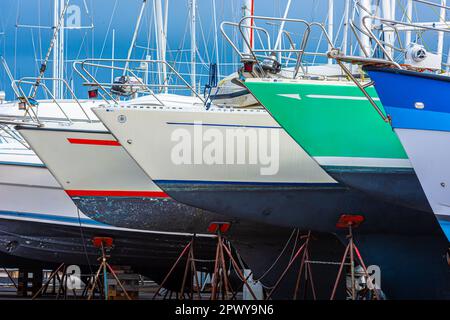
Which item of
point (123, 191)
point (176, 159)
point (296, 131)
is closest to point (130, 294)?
point (123, 191)

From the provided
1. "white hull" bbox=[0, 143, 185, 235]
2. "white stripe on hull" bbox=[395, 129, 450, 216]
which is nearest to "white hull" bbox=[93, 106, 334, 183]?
"white stripe on hull" bbox=[395, 129, 450, 216]

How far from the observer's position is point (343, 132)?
35.6 feet

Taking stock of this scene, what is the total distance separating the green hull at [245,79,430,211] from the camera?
10.8 m

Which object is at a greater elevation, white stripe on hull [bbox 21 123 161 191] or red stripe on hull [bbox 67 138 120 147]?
red stripe on hull [bbox 67 138 120 147]

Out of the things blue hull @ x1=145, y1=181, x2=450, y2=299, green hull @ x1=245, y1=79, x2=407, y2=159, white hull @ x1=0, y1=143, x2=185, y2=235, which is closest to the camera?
green hull @ x1=245, y1=79, x2=407, y2=159

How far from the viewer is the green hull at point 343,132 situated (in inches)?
424

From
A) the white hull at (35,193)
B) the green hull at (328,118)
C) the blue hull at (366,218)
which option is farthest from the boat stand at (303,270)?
the white hull at (35,193)

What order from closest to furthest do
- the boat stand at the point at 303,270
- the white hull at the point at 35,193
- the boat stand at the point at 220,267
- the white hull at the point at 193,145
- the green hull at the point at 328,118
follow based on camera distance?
1. the green hull at the point at 328,118
2. the white hull at the point at 193,145
3. the boat stand at the point at 220,267
4. the boat stand at the point at 303,270
5. the white hull at the point at 35,193

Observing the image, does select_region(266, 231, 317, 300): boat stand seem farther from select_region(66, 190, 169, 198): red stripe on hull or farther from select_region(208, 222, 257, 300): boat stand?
select_region(66, 190, 169, 198): red stripe on hull

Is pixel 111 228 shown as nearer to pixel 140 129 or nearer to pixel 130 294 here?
pixel 130 294

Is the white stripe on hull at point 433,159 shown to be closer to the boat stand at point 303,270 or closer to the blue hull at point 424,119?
the blue hull at point 424,119

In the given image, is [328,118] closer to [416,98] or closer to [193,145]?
[416,98]

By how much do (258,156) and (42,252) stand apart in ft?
18.4

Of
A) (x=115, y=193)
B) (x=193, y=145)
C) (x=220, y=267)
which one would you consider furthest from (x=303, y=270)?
(x=193, y=145)
